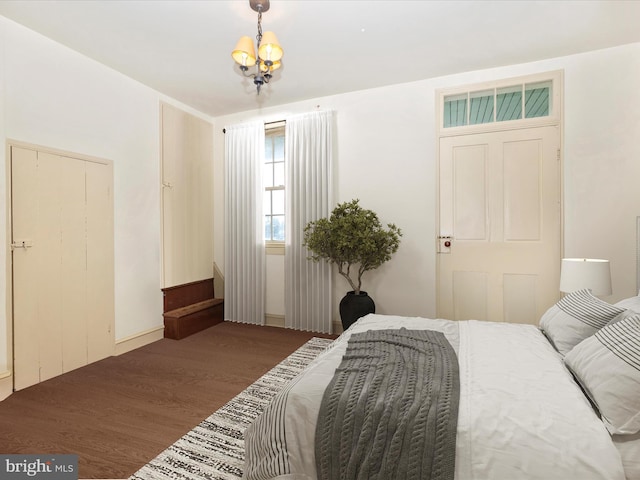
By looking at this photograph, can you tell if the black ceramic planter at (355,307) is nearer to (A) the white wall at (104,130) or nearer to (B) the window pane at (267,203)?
(B) the window pane at (267,203)

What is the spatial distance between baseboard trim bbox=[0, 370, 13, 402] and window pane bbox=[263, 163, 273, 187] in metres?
3.26

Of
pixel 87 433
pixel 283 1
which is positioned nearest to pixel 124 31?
pixel 283 1

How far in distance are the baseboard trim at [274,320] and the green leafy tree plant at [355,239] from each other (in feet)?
3.88

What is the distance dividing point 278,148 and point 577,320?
3.88 metres

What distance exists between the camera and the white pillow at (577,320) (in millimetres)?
1836

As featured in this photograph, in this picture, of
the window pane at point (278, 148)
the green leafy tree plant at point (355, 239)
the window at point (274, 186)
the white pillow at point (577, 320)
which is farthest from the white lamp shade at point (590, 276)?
the window pane at point (278, 148)

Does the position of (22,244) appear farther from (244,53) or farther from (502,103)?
(502,103)

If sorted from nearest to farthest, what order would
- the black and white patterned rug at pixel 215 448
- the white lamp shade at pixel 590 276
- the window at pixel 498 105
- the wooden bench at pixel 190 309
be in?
the black and white patterned rug at pixel 215 448
the white lamp shade at pixel 590 276
the window at pixel 498 105
the wooden bench at pixel 190 309

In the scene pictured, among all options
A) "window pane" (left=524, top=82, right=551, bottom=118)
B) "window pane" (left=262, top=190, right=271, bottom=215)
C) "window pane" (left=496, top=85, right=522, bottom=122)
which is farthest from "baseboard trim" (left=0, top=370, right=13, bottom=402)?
"window pane" (left=524, top=82, right=551, bottom=118)

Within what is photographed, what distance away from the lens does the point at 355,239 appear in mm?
3656

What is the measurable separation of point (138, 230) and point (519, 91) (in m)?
4.35

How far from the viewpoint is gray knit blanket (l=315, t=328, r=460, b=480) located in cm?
122

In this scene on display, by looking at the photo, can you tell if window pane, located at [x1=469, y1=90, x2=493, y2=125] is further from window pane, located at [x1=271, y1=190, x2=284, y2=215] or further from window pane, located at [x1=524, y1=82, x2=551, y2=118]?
window pane, located at [x1=271, y1=190, x2=284, y2=215]

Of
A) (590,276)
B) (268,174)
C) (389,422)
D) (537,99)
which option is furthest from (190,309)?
(537,99)
